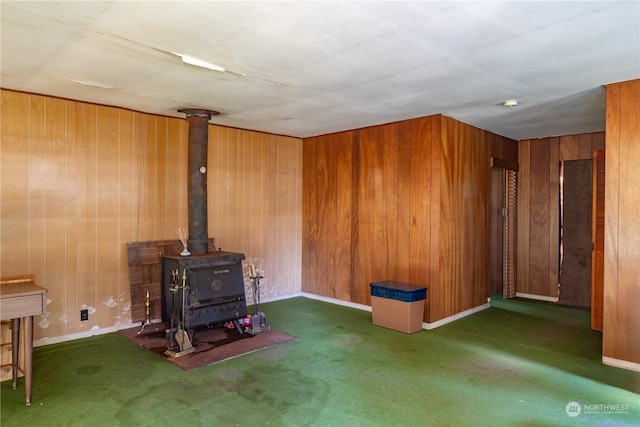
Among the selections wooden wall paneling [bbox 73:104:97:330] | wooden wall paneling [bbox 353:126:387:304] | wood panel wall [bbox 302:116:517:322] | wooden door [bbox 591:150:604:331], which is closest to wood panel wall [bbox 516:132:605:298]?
wood panel wall [bbox 302:116:517:322]

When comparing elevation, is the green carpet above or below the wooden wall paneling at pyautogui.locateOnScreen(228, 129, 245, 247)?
below

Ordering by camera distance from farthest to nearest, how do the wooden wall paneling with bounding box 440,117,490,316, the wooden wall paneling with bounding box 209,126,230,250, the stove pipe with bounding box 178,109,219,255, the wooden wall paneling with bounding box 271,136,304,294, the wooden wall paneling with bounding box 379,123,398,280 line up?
the wooden wall paneling with bounding box 271,136,304,294
the wooden wall paneling with bounding box 209,126,230,250
the wooden wall paneling with bounding box 379,123,398,280
the wooden wall paneling with bounding box 440,117,490,316
the stove pipe with bounding box 178,109,219,255

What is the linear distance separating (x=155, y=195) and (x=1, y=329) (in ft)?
6.73

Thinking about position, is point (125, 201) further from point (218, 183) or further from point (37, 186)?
point (218, 183)

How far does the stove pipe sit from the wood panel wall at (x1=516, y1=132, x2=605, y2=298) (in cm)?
501

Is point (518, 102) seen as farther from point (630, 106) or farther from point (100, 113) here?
point (100, 113)

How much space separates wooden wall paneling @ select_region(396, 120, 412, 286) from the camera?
4965mm

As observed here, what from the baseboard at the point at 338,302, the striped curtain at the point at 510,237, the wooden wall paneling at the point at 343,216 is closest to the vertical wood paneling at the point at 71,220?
the baseboard at the point at 338,302

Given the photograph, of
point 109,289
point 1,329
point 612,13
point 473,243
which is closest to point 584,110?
point 473,243

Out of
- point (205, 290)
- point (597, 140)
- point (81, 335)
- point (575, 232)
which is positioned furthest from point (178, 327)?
point (597, 140)

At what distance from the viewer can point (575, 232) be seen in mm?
6086

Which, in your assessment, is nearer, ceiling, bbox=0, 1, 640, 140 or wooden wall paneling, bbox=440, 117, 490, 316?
ceiling, bbox=0, 1, 640, 140

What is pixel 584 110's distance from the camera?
4.43 metres

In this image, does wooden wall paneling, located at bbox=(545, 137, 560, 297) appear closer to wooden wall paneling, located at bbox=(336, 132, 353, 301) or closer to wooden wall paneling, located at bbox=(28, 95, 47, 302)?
wooden wall paneling, located at bbox=(336, 132, 353, 301)
